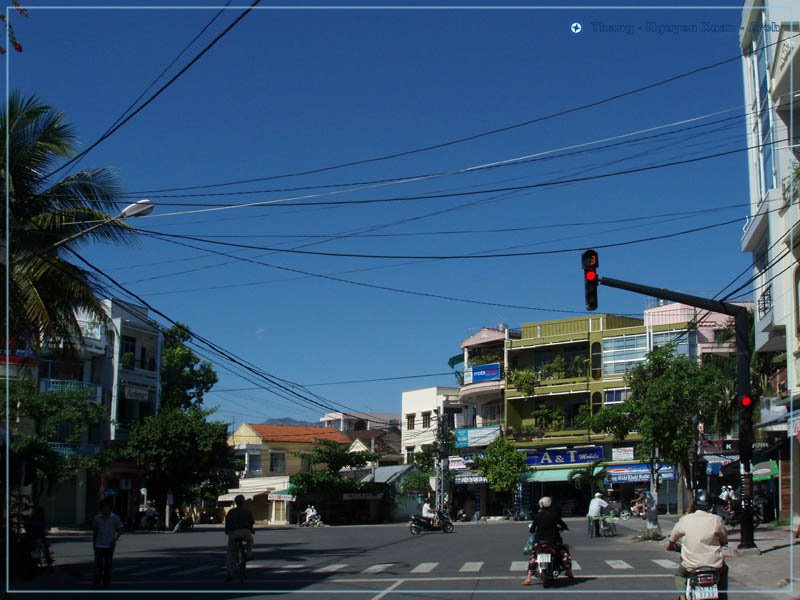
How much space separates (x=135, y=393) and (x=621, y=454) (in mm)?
28996

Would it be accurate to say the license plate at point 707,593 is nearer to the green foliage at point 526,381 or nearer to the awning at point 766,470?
the awning at point 766,470

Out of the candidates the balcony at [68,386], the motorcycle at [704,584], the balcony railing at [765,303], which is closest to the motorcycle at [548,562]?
the motorcycle at [704,584]

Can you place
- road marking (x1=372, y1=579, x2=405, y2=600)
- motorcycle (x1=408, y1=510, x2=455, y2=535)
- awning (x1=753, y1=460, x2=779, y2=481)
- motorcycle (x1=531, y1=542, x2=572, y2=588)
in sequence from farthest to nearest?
motorcycle (x1=408, y1=510, x2=455, y2=535) < awning (x1=753, y1=460, x2=779, y2=481) < motorcycle (x1=531, y1=542, x2=572, y2=588) < road marking (x1=372, y1=579, x2=405, y2=600)

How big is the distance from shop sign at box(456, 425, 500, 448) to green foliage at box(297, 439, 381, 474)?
6388mm

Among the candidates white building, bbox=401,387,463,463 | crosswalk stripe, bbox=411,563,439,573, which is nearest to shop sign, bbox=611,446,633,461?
white building, bbox=401,387,463,463

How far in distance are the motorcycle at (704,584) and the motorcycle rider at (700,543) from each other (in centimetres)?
6

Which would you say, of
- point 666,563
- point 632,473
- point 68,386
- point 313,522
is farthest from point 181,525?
point 666,563

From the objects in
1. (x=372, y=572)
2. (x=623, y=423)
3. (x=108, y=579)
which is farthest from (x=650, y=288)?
(x=623, y=423)

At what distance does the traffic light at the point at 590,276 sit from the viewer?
61.9 ft

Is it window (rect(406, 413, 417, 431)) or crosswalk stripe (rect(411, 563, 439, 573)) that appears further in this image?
window (rect(406, 413, 417, 431))

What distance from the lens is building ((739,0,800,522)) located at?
2384cm

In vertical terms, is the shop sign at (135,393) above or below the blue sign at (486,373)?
below

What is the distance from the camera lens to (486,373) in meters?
66.5

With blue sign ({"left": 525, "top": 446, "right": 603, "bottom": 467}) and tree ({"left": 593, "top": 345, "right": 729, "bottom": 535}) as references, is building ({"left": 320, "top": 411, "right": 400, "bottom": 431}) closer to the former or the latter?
blue sign ({"left": 525, "top": 446, "right": 603, "bottom": 467})
